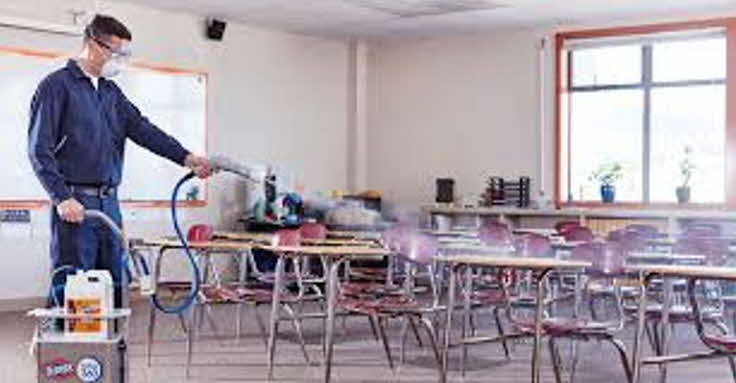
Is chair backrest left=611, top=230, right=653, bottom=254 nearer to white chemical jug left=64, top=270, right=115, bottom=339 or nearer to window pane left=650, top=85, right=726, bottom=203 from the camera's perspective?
window pane left=650, top=85, right=726, bottom=203

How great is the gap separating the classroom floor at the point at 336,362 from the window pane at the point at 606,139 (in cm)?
322

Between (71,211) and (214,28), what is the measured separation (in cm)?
731

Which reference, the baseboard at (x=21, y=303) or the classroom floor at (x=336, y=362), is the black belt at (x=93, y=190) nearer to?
the classroom floor at (x=336, y=362)

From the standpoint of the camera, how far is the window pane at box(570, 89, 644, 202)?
1024 cm

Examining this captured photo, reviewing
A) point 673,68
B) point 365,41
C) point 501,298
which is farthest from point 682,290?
point 365,41

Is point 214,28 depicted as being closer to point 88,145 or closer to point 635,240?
point 635,240

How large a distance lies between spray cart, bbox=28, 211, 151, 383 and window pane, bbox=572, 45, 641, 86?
8.05 m

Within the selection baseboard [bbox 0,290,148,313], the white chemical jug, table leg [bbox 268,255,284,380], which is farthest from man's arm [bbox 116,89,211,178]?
baseboard [bbox 0,290,148,313]

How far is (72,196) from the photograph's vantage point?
11.1 ft

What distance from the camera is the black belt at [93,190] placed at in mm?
3459

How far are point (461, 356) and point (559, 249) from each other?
0.95 meters

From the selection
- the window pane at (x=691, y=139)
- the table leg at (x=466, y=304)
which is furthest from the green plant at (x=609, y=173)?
the table leg at (x=466, y=304)

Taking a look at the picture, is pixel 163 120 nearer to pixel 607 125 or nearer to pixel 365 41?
pixel 365 41

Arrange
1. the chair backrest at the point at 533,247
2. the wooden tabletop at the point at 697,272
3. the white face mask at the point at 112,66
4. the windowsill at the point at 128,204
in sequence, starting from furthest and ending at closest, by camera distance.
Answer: the windowsill at the point at 128,204 → the chair backrest at the point at 533,247 → the wooden tabletop at the point at 697,272 → the white face mask at the point at 112,66
